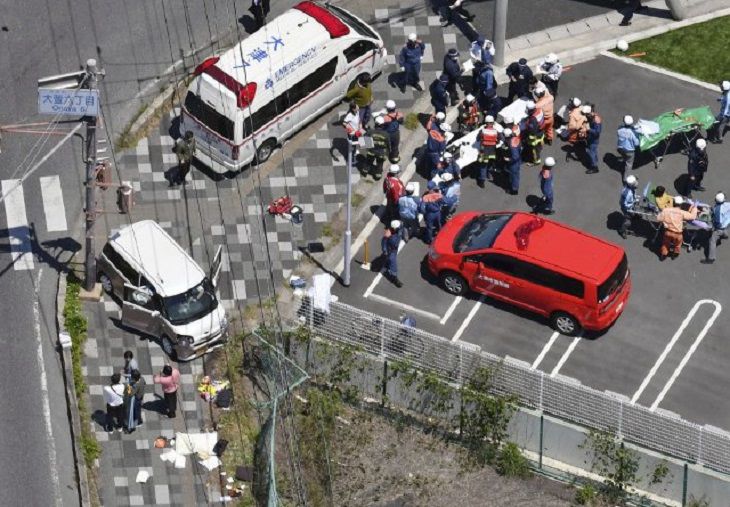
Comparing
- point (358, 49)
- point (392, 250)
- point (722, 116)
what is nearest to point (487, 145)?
point (392, 250)

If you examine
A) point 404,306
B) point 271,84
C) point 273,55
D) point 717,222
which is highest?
point 273,55

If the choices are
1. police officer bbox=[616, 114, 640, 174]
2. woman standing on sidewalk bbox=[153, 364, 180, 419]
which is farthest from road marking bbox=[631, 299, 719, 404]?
woman standing on sidewalk bbox=[153, 364, 180, 419]

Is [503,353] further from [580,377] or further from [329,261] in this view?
[329,261]

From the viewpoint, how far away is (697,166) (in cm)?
4722

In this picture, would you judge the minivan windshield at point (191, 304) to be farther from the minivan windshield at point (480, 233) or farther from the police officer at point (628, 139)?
the police officer at point (628, 139)

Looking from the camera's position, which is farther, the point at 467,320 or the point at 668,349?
the point at 467,320

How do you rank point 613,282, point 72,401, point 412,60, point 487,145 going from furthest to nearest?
1. point 412,60
2. point 487,145
3. point 613,282
4. point 72,401

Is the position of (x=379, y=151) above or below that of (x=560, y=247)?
above

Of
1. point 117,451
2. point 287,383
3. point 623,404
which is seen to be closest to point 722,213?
point 623,404

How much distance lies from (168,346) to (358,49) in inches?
367

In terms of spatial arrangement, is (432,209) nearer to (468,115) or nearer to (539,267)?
(539,267)

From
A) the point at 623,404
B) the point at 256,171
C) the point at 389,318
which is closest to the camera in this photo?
the point at 623,404

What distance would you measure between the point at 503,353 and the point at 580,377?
1.79m

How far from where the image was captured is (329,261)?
152 ft
